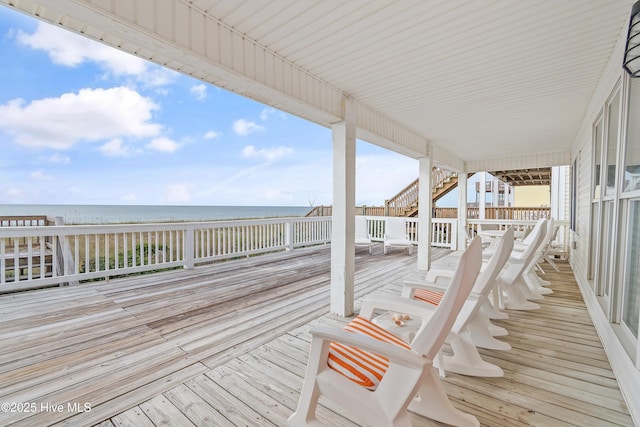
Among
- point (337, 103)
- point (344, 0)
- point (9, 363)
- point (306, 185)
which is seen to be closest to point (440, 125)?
point (337, 103)

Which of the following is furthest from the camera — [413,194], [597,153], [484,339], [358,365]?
A: [413,194]

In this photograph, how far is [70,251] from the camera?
13.2ft

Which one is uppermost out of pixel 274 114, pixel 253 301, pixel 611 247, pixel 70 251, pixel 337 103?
pixel 274 114

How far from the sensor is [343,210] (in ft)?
10.5

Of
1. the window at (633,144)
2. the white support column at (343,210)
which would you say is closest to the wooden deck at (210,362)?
the white support column at (343,210)

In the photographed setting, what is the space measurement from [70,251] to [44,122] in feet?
48.4

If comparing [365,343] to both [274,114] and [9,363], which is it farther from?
[274,114]

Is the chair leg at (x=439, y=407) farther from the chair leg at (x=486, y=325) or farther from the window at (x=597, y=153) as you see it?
the window at (x=597, y=153)

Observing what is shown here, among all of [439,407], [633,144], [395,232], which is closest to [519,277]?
[633,144]

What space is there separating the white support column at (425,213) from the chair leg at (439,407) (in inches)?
169

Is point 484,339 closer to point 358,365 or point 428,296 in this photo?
point 428,296

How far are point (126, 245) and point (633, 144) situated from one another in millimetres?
6225

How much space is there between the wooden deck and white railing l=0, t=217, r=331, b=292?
0.41 m

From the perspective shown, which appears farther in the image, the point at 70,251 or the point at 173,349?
the point at 70,251
